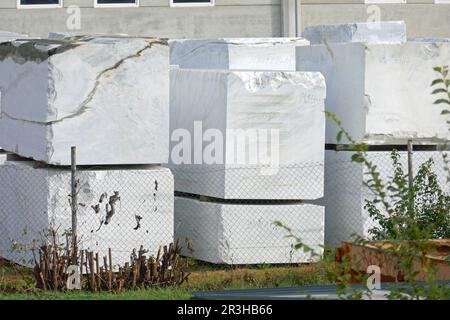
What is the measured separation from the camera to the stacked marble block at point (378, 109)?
500 inches

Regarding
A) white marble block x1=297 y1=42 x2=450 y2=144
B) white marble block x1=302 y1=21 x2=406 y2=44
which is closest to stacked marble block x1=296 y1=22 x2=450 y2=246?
white marble block x1=297 y1=42 x2=450 y2=144

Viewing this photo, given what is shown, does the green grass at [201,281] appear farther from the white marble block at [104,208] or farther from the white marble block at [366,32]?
the white marble block at [366,32]

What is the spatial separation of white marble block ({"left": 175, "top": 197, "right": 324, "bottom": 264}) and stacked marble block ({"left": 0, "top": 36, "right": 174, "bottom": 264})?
0.69m

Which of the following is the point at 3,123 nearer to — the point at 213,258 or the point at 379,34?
the point at 213,258

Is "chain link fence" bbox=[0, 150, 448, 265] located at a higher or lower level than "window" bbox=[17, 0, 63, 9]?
lower

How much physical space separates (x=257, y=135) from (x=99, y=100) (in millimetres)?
1783

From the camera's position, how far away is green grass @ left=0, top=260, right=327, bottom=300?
32.8 ft

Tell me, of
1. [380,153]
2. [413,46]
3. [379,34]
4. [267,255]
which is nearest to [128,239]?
[267,255]

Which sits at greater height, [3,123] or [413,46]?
[413,46]

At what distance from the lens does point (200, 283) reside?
11.3 meters

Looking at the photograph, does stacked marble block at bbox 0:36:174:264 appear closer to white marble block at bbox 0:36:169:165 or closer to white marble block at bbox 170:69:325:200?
white marble block at bbox 0:36:169:165

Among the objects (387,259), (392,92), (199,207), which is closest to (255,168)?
(199,207)
